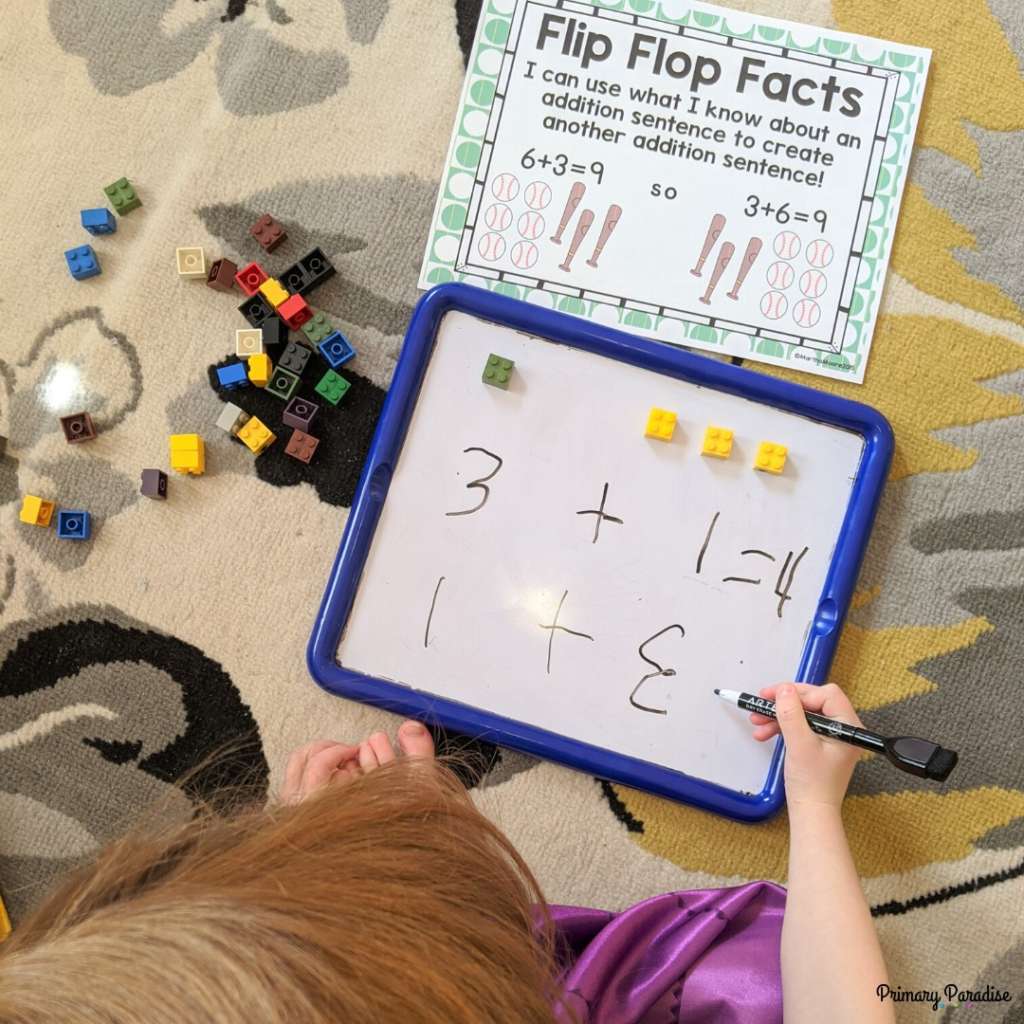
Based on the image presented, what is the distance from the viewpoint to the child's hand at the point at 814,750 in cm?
60

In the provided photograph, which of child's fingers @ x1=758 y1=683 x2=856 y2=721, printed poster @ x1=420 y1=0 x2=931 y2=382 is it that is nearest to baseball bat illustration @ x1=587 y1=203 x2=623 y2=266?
printed poster @ x1=420 y1=0 x2=931 y2=382

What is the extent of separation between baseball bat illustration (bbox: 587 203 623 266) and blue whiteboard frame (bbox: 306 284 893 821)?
51mm

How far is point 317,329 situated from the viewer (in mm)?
669

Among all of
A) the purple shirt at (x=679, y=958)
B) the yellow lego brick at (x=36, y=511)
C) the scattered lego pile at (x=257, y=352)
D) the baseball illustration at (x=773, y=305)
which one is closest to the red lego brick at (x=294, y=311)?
the scattered lego pile at (x=257, y=352)

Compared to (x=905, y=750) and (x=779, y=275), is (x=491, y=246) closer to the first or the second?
(x=779, y=275)

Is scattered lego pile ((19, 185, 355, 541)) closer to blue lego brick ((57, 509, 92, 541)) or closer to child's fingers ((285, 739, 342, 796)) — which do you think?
blue lego brick ((57, 509, 92, 541))

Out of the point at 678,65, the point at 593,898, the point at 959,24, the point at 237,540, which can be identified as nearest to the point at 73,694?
the point at 237,540

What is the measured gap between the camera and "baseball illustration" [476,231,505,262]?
68cm

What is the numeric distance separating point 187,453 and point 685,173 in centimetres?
40

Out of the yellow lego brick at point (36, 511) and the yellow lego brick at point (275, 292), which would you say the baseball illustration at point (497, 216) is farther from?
the yellow lego brick at point (36, 511)

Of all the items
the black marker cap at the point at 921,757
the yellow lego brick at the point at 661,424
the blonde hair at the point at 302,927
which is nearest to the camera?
the blonde hair at the point at 302,927

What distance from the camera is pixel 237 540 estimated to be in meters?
0.68

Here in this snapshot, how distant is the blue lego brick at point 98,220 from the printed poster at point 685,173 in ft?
0.74

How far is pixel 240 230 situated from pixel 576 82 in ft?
0.87
